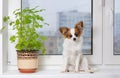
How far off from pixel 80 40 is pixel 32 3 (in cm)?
47

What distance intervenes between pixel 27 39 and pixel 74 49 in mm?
331

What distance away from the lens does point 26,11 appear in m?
1.74

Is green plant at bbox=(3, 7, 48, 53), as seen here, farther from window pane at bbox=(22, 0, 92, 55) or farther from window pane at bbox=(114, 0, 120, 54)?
window pane at bbox=(114, 0, 120, 54)

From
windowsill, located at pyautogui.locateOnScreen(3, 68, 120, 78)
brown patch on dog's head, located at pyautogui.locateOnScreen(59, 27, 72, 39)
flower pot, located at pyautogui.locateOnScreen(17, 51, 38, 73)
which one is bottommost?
windowsill, located at pyautogui.locateOnScreen(3, 68, 120, 78)

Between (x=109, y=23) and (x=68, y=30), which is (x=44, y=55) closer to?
(x=68, y=30)

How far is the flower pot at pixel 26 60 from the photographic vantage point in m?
1.72

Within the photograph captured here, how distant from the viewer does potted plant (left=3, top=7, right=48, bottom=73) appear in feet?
5.63

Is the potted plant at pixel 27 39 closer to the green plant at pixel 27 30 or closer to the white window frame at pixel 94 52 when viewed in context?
the green plant at pixel 27 30

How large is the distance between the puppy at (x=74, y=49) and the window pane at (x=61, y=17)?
0.15m

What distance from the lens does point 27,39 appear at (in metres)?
1.74

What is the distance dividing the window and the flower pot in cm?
20

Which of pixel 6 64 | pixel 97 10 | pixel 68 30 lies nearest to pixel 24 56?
pixel 6 64

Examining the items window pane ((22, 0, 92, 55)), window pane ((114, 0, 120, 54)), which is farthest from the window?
window pane ((114, 0, 120, 54))

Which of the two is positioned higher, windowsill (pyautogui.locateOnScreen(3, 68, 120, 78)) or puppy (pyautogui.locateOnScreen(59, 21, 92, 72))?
puppy (pyautogui.locateOnScreen(59, 21, 92, 72))
